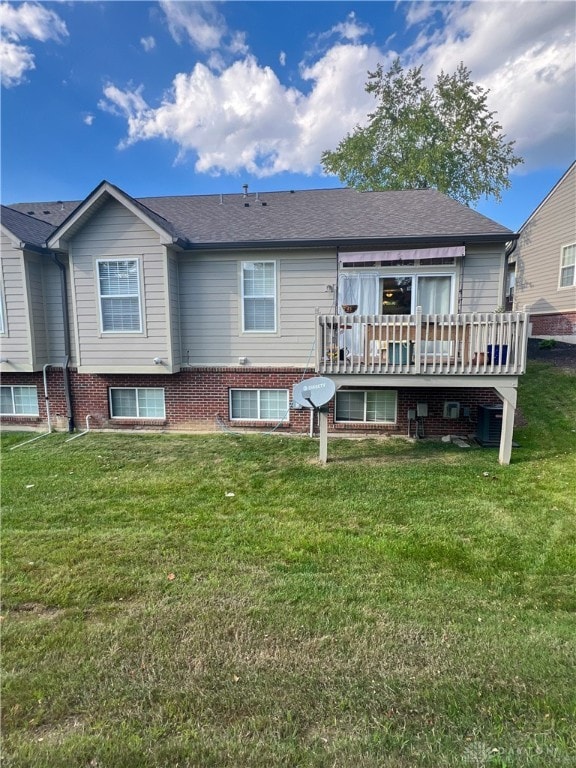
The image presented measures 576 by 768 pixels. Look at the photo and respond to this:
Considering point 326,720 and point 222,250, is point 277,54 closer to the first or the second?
point 222,250

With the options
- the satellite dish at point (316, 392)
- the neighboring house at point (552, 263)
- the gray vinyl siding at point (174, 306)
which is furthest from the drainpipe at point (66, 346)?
the neighboring house at point (552, 263)

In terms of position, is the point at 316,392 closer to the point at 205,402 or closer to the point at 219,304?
the point at 205,402

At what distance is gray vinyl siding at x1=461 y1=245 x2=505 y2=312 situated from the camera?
764 centimetres

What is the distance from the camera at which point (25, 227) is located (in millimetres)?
8680

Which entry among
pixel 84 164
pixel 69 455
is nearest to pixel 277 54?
pixel 84 164

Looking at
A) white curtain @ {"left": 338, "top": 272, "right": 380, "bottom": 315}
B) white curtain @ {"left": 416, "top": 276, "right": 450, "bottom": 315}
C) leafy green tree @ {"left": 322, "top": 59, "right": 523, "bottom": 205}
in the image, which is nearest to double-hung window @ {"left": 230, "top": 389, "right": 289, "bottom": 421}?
white curtain @ {"left": 338, "top": 272, "right": 380, "bottom": 315}

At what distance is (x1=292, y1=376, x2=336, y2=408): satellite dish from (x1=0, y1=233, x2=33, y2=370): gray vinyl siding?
611 cm

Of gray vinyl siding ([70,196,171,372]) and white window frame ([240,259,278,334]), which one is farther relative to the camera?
white window frame ([240,259,278,334])

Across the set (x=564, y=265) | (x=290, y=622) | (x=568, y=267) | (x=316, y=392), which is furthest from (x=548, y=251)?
(x=290, y=622)

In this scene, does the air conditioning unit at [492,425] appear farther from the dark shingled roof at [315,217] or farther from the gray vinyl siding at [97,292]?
the gray vinyl siding at [97,292]

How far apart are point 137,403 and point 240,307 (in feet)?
10.5

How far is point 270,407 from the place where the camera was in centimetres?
867

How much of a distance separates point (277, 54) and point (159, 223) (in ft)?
30.9

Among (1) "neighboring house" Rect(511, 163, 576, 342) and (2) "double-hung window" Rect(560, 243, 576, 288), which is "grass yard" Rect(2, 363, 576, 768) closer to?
(1) "neighboring house" Rect(511, 163, 576, 342)
